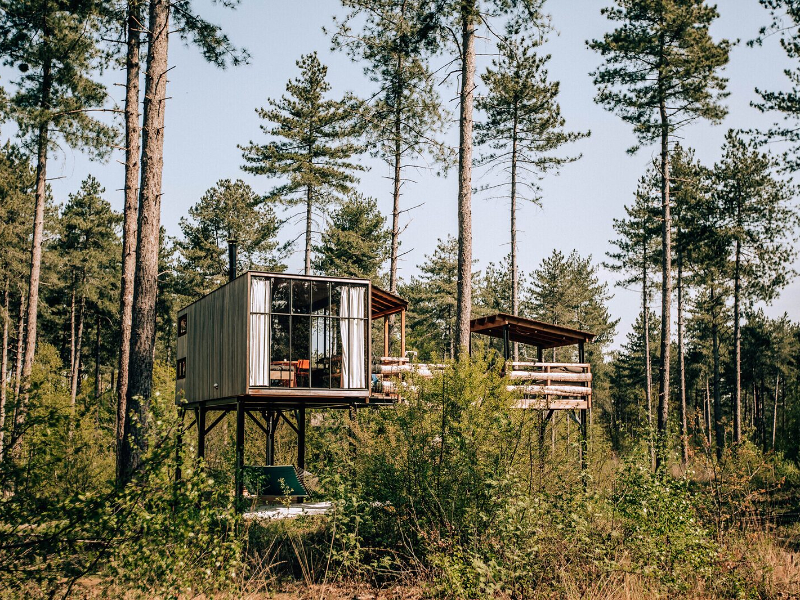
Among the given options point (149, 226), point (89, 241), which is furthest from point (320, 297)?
point (89, 241)

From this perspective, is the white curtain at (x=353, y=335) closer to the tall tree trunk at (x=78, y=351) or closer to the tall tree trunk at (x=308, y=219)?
the tall tree trunk at (x=308, y=219)

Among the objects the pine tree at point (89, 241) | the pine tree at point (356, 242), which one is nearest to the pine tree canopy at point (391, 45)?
the pine tree at point (356, 242)

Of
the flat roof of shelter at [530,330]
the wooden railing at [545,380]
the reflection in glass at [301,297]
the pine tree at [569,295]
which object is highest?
the pine tree at [569,295]

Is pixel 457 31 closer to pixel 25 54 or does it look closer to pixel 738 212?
pixel 25 54

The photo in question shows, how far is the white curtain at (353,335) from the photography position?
42.7 feet

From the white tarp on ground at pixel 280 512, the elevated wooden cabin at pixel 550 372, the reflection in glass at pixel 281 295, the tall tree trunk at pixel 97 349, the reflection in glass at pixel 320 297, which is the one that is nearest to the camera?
the white tarp on ground at pixel 280 512

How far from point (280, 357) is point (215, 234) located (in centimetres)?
2444

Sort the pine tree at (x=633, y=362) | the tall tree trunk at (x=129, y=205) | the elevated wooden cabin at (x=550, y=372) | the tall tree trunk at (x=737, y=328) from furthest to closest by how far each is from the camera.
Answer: the pine tree at (x=633, y=362) < the tall tree trunk at (x=737, y=328) < the elevated wooden cabin at (x=550, y=372) < the tall tree trunk at (x=129, y=205)

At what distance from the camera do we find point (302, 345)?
41.8 ft

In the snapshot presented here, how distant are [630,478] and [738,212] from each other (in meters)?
23.2

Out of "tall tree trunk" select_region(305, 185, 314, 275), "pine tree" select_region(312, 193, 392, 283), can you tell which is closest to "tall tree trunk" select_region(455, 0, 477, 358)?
"tall tree trunk" select_region(305, 185, 314, 275)

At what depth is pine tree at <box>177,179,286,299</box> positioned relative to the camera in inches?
1356

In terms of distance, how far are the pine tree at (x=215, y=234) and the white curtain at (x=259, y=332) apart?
22607 millimetres

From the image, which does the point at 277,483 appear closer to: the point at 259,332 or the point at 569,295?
the point at 259,332
